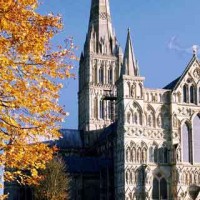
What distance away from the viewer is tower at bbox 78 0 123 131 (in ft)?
279

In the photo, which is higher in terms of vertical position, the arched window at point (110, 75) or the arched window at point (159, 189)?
the arched window at point (110, 75)

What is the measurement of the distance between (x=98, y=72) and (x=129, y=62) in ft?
93.7

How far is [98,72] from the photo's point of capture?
287 feet

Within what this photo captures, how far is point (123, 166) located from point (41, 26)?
40.7 meters

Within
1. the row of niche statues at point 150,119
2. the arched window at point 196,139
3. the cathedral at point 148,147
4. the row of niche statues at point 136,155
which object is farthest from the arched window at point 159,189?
the row of niche statues at point 150,119

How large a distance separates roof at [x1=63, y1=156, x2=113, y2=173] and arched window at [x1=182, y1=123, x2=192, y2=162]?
403 inches

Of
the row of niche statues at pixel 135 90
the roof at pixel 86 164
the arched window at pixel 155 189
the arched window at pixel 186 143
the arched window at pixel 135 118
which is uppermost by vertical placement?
the row of niche statues at pixel 135 90

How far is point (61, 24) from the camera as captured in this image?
53.3ft

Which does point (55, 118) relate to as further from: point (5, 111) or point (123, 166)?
point (123, 166)

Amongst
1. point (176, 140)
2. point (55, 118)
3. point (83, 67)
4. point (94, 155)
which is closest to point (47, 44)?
point (55, 118)

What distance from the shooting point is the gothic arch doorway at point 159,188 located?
55.5 m

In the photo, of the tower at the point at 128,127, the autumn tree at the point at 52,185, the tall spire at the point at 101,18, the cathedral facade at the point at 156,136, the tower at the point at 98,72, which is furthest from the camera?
the tall spire at the point at 101,18

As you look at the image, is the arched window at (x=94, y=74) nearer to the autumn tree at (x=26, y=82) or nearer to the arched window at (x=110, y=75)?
the arched window at (x=110, y=75)

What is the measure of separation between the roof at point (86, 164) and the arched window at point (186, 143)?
10238 mm
